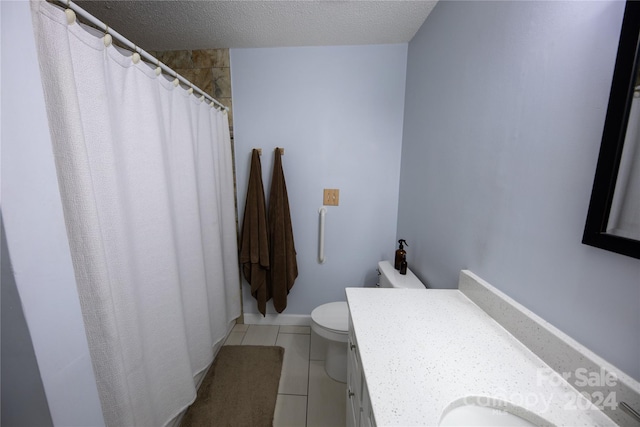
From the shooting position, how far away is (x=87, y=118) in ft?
2.41

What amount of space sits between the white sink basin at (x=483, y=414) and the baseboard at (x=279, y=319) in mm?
1665

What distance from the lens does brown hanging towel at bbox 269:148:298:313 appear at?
175cm

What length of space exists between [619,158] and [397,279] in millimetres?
1064

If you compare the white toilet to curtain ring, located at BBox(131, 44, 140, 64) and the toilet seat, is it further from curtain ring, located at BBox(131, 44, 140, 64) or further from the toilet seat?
curtain ring, located at BBox(131, 44, 140, 64)

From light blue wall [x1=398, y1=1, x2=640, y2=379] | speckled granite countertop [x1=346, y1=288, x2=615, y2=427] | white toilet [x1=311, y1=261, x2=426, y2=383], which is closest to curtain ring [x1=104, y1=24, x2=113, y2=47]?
speckled granite countertop [x1=346, y1=288, x2=615, y2=427]

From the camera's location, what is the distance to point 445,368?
577 millimetres

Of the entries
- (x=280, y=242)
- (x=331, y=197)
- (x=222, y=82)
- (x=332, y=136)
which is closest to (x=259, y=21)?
(x=222, y=82)

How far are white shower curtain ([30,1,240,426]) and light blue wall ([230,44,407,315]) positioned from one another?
530mm

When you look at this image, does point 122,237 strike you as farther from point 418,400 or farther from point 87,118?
point 418,400

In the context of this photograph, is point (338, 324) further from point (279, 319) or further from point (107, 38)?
point (107, 38)

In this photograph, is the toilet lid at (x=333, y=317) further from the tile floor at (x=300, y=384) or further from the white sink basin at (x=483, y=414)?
the white sink basin at (x=483, y=414)

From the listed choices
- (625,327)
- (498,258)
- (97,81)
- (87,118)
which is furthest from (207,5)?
(625,327)

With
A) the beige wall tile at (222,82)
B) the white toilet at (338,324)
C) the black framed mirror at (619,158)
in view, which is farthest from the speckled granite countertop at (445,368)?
the beige wall tile at (222,82)

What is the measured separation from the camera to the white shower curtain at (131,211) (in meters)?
0.67
